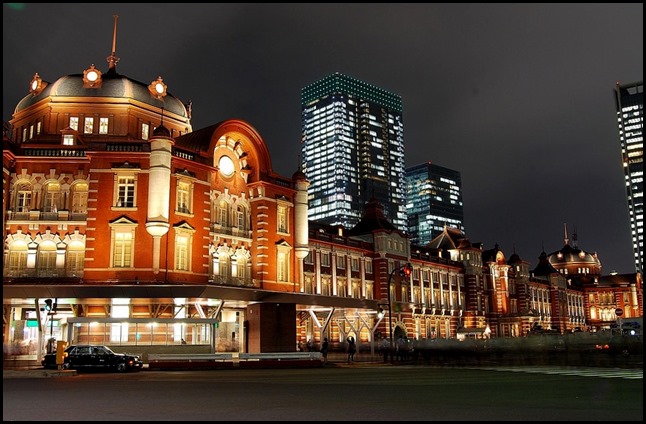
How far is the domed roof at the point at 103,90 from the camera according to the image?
2080 inches

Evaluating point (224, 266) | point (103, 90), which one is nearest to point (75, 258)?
point (224, 266)

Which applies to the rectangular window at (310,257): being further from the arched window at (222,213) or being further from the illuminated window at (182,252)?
the illuminated window at (182,252)

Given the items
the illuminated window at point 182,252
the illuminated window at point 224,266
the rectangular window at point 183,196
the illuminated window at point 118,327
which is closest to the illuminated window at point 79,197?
the rectangular window at point 183,196

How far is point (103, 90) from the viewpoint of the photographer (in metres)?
53.2

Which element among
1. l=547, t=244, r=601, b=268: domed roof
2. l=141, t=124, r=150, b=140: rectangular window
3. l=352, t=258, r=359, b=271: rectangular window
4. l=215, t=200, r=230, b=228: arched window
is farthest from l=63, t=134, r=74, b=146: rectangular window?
l=547, t=244, r=601, b=268: domed roof

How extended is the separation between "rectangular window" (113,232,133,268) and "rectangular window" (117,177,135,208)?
1993 mm

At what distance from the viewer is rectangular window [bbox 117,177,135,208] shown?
42844 mm

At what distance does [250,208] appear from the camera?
5056cm

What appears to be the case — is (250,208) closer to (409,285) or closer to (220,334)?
(220,334)

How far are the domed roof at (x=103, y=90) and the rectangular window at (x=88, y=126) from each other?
1.90 metres

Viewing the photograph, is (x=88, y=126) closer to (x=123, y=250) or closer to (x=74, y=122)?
(x=74, y=122)

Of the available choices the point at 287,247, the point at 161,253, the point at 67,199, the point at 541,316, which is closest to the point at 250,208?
the point at 287,247

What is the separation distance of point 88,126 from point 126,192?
12082mm

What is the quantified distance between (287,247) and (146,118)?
15643mm
